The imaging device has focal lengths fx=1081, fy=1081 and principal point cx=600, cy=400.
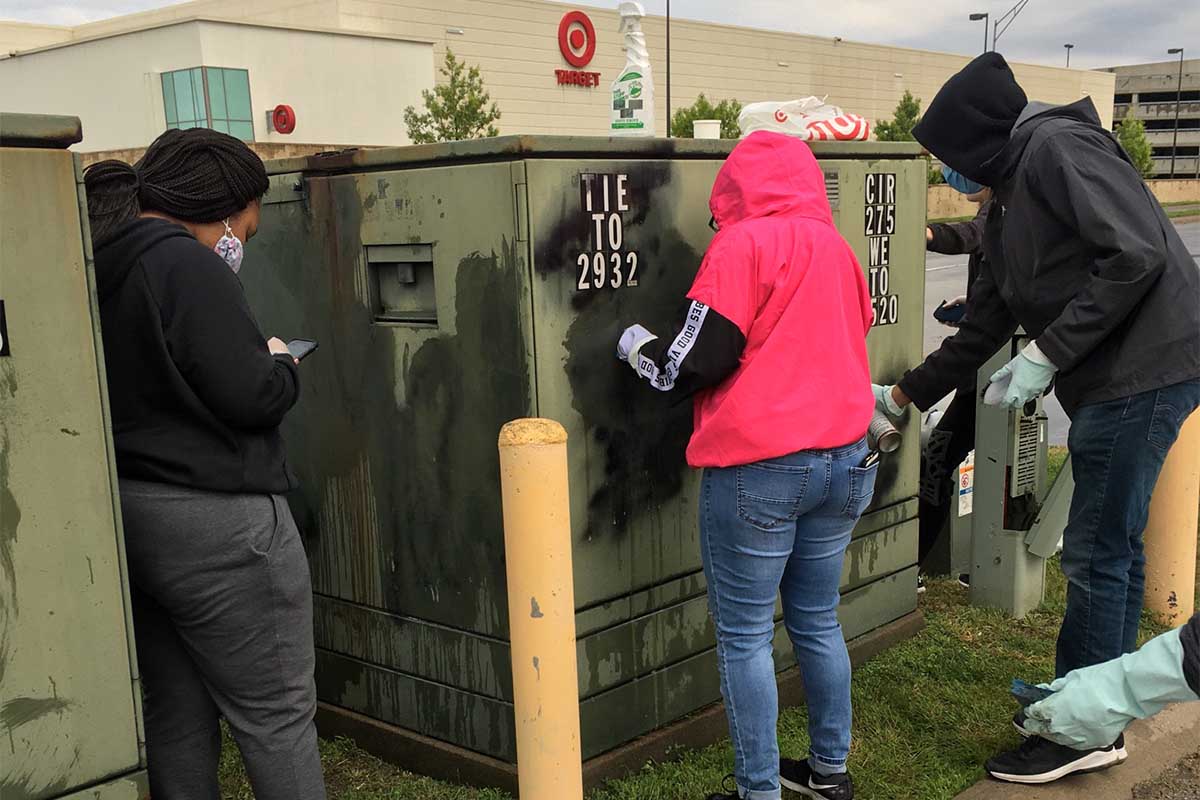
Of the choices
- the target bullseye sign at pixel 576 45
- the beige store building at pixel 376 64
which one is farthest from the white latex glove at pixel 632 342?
the target bullseye sign at pixel 576 45

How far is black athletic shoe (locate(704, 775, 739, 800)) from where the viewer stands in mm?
2719

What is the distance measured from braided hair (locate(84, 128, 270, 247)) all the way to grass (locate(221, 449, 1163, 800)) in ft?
5.38

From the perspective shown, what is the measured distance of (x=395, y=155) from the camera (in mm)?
2766

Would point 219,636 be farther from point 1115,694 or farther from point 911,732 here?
point 911,732


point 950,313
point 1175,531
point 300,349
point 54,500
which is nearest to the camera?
point 54,500

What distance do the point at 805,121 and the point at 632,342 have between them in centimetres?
123

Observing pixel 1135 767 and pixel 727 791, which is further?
pixel 1135 767

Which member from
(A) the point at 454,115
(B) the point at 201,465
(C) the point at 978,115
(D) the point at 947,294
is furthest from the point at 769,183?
(A) the point at 454,115

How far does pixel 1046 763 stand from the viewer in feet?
9.70

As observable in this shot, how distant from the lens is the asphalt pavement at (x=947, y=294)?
775 centimetres

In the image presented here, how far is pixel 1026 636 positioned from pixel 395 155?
2808mm

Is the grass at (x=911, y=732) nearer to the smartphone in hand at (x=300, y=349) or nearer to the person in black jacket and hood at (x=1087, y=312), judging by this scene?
the person in black jacket and hood at (x=1087, y=312)

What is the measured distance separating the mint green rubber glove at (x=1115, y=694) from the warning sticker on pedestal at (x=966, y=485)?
2229 millimetres

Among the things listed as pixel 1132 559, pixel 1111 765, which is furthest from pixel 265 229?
pixel 1111 765
